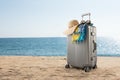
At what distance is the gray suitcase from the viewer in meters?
8.84

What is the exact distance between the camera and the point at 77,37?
29.8 feet

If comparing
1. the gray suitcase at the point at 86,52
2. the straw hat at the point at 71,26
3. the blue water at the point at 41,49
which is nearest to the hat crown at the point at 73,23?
the straw hat at the point at 71,26

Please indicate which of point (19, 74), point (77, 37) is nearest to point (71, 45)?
point (77, 37)

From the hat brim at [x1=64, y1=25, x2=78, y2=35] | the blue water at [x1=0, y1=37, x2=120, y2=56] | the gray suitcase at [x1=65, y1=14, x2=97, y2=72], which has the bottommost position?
the blue water at [x1=0, y1=37, x2=120, y2=56]

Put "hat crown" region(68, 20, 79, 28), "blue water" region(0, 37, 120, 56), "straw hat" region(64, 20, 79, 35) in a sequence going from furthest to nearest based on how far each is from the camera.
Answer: "blue water" region(0, 37, 120, 56)
"hat crown" region(68, 20, 79, 28)
"straw hat" region(64, 20, 79, 35)

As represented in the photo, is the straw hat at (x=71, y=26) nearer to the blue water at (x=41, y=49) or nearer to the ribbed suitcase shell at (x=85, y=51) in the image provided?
the ribbed suitcase shell at (x=85, y=51)

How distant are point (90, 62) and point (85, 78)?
53.6 inches

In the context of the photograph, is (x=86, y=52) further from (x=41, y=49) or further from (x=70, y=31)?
(x=41, y=49)

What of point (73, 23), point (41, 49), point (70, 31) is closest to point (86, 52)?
point (70, 31)

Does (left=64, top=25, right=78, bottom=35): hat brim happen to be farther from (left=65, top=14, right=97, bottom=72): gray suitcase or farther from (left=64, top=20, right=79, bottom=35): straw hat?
(left=65, top=14, right=97, bottom=72): gray suitcase

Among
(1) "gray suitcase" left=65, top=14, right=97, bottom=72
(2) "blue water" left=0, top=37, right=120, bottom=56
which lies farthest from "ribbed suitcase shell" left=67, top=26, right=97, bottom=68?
(2) "blue water" left=0, top=37, right=120, bottom=56

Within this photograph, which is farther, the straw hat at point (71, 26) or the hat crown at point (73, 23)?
the hat crown at point (73, 23)

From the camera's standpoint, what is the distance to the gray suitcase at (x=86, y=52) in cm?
884

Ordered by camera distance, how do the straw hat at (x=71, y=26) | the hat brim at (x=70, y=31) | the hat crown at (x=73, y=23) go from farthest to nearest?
the hat crown at (x=73, y=23) < the straw hat at (x=71, y=26) < the hat brim at (x=70, y=31)
